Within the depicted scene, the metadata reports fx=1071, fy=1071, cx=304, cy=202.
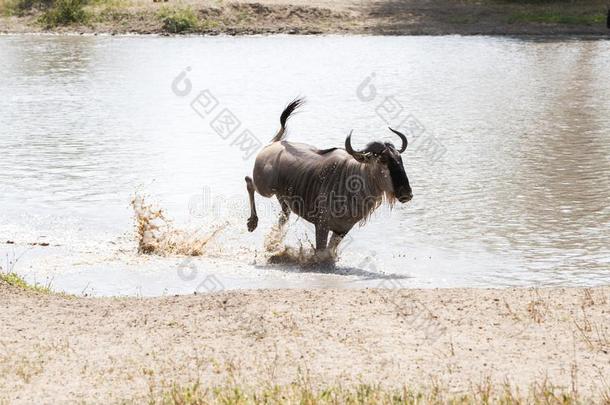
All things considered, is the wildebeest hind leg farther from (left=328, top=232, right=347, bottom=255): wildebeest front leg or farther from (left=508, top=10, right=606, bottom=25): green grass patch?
(left=508, top=10, right=606, bottom=25): green grass patch

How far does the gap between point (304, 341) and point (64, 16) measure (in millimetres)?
35046

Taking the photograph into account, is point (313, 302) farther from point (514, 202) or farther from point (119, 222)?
point (514, 202)

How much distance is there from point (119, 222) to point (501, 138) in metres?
8.31

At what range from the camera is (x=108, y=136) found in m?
18.8

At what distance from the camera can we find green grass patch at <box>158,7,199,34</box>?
38.0 metres

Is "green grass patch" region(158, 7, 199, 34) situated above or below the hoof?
below

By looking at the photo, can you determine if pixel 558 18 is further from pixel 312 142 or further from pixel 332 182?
pixel 332 182

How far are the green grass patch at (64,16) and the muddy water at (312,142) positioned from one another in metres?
7.04

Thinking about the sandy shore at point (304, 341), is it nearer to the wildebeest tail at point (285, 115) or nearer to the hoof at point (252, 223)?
the hoof at point (252, 223)

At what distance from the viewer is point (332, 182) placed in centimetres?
1051

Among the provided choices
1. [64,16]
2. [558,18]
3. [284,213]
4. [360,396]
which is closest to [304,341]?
[360,396]

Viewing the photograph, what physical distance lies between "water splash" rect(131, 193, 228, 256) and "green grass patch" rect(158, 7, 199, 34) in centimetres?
2742

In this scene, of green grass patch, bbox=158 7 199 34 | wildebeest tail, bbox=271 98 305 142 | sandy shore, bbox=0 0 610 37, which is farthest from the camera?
green grass patch, bbox=158 7 199 34

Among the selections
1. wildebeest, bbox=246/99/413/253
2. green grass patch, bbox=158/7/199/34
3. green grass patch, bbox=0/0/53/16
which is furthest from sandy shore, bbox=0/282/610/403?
green grass patch, bbox=0/0/53/16
